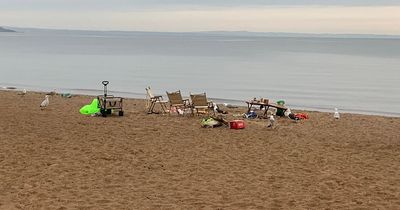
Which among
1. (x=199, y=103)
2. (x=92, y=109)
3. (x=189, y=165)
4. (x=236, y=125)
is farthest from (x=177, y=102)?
(x=189, y=165)

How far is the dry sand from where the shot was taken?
279 inches

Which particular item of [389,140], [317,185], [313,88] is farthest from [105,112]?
[313,88]

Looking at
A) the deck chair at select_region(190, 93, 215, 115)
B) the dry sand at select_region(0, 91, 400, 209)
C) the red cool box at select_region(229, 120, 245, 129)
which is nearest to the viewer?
the dry sand at select_region(0, 91, 400, 209)

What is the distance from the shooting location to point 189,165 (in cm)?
910

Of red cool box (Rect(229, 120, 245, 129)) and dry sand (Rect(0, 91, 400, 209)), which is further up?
red cool box (Rect(229, 120, 245, 129))

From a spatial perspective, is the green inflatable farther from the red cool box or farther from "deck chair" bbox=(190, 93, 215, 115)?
the red cool box

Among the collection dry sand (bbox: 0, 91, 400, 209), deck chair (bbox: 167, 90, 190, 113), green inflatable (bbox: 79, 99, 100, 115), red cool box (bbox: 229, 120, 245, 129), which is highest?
deck chair (bbox: 167, 90, 190, 113)

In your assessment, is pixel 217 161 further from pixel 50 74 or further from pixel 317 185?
pixel 50 74

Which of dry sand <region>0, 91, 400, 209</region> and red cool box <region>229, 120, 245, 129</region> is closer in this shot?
dry sand <region>0, 91, 400, 209</region>

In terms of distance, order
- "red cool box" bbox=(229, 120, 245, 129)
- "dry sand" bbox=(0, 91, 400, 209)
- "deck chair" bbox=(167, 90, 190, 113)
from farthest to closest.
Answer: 1. "deck chair" bbox=(167, 90, 190, 113)
2. "red cool box" bbox=(229, 120, 245, 129)
3. "dry sand" bbox=(0, 91, 400, 209)

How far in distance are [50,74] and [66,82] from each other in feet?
22.7

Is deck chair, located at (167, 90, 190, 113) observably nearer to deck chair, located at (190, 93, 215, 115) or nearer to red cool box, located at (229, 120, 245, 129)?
deck chair, located at (190, 93, 215, 115)

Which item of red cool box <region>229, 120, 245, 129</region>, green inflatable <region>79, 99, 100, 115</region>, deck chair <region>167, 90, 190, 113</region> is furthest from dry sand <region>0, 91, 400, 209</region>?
deck chair <region>167, 90, 190, 113</region>

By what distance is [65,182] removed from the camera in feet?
25.5
